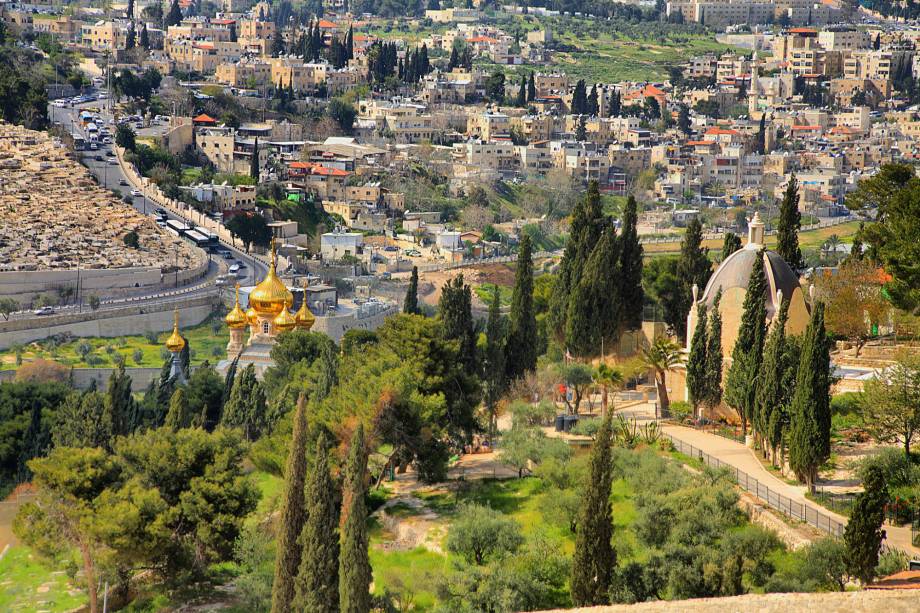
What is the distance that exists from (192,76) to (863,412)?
9710 cm

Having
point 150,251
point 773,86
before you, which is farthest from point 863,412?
point 773,86

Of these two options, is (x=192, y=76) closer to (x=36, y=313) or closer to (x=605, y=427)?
(x=36, y=313)

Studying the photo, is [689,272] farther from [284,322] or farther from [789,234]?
[284,322]

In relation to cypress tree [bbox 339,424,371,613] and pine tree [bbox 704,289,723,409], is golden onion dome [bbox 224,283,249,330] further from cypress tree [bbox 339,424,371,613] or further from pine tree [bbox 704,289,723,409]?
cypress tree [bbox 339,424,371,613]

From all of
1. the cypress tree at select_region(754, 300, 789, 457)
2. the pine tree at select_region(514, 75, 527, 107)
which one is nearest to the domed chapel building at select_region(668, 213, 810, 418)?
the cypress tree at select_region(754, 300, 789, 457)

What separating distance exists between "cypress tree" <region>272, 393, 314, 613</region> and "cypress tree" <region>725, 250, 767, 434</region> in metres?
9.14

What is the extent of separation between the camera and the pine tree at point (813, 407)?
3048 centimetres

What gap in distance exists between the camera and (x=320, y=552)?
1119 inches

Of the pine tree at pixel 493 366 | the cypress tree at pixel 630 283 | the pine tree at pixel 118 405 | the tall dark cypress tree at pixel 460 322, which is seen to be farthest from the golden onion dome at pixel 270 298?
the pine tree at pixel 493 366

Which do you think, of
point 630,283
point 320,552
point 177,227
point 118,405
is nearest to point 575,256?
point 630,283

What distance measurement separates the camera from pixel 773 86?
149750 mm

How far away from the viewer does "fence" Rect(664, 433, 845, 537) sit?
29.2 metres

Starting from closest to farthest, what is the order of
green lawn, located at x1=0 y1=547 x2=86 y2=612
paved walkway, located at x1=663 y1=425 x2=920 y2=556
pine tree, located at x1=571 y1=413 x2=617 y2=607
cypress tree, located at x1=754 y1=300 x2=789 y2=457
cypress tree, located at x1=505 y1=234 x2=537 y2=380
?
pine tree, located at x1=571 y1=413 x2=617 y2=607
paved walkway, located at x1=663 y1=425 x2=920 y2=556
cypress tree, located at x1=754 y1=300 x2=789 y2=457
green lawn, located at x1=0 y1=547 x2=86 y2=612
cypress tree, located at x1=505 y1=234 x2=537 y2=380

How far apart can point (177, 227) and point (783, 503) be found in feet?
184
